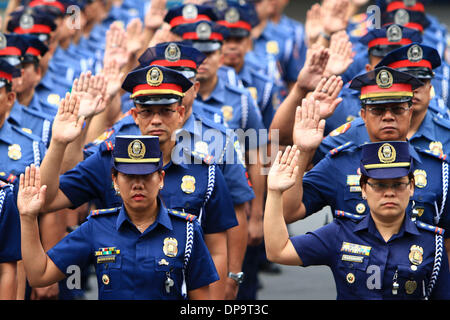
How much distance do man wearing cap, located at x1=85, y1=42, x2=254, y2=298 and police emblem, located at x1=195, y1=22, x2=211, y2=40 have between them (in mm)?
885

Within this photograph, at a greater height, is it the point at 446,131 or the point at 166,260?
the point at 446,131

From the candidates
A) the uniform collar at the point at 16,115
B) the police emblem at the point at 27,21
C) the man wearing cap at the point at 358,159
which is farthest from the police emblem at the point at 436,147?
the police emblem at the point at 27,21

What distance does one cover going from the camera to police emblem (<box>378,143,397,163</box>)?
16.8 ft

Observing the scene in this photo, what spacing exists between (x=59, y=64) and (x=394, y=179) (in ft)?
16.1

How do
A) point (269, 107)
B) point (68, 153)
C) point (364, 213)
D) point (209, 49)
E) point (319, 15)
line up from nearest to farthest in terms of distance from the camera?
point (364, 213), point (68, 153), point (209, 49), point (269, 107), point (319, 15)

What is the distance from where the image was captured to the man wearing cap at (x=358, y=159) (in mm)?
5637

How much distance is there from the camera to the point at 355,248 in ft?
16.6

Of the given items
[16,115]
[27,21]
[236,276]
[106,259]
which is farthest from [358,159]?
[27,21]

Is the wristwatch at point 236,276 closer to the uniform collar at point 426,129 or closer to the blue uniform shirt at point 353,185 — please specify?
the blue uniform shirt at point 353,185

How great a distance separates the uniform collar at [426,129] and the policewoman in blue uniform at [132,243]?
5.58 feet

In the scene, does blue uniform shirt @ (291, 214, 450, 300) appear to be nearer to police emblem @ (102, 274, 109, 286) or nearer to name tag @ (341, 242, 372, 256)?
name tag @ (341, 242, 372, 256)

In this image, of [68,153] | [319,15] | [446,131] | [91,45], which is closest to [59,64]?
[91,45]
